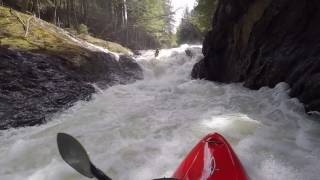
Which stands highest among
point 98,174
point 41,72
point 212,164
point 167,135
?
point 98,174

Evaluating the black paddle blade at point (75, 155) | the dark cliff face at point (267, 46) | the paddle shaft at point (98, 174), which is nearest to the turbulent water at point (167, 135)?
the dark cliff face at point (267, 46)

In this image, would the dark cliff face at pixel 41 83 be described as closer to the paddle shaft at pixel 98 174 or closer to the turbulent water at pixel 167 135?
the turbulent water at pixel 167 135

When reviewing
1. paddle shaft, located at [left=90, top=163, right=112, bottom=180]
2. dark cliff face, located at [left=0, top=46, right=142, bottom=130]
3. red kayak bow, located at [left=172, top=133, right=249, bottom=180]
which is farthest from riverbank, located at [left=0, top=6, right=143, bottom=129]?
paddle shaft, located at [left=90, top=163, right=112, bottom=180]

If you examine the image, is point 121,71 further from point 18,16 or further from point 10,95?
point 10,95

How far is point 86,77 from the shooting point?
1179 cm

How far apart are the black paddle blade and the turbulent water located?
224cm

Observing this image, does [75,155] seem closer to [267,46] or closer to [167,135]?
[167,135]

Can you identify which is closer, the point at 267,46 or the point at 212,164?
the point at 212,164

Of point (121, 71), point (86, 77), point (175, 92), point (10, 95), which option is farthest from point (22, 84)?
point (121, 71)

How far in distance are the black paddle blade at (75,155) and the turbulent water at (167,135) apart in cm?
224

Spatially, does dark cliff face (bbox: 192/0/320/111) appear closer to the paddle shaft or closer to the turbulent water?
the turbulent water

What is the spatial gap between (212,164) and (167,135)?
2468 millimetres

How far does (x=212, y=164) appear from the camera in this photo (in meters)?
4.06

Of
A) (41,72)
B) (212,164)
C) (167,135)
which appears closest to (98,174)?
(212,164)
